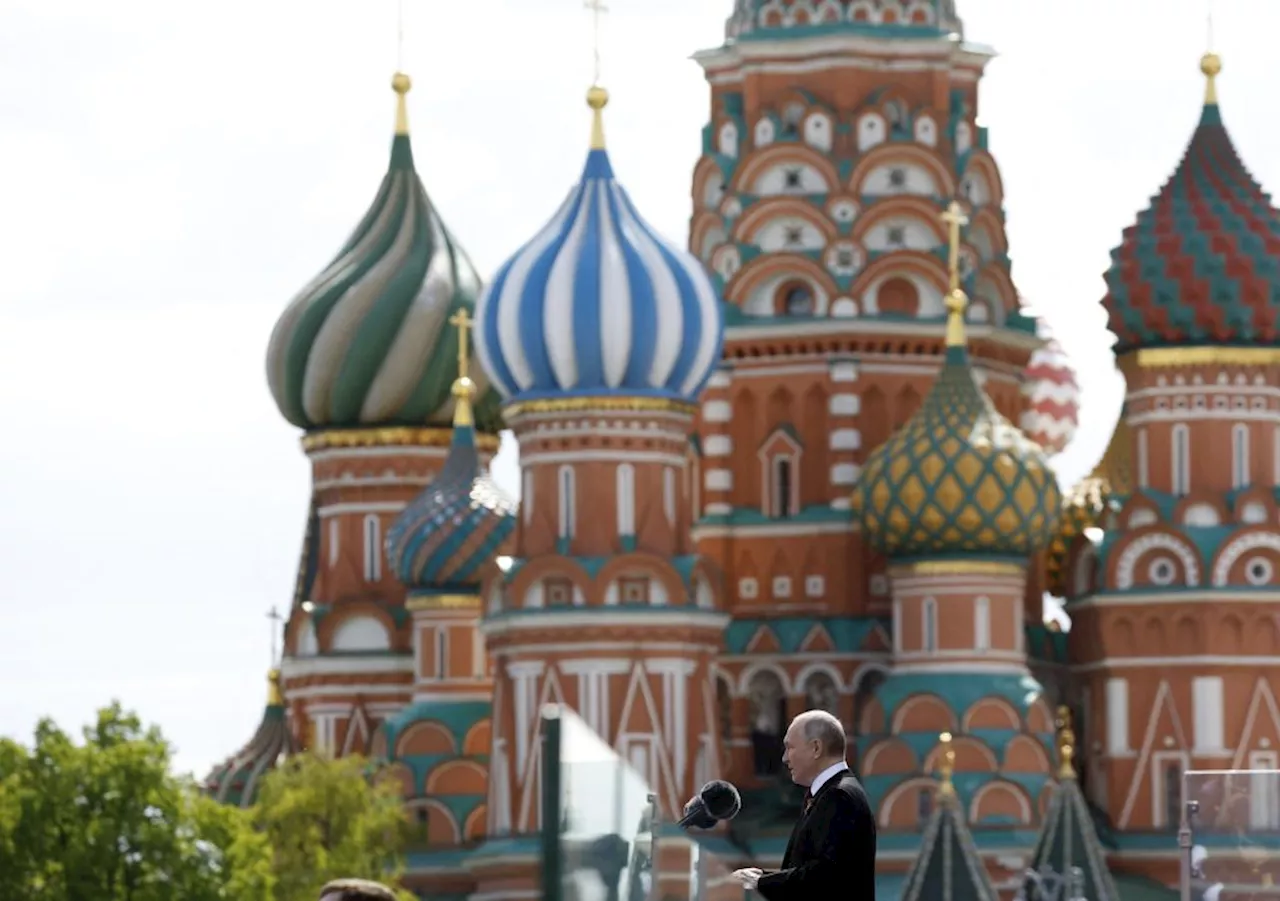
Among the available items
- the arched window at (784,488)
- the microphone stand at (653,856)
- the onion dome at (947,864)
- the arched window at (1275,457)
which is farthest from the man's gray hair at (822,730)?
the arched window at (784,488)

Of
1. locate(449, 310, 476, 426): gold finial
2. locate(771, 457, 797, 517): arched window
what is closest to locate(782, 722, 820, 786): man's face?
locate(771, 457, 797, 517): arched window

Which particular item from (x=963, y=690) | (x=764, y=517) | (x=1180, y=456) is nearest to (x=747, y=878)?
(x=963, y=690)

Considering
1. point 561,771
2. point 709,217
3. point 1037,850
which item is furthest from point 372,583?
point 561,771

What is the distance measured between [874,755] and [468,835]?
16.6 feet

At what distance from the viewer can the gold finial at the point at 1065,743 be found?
4925 centimetres

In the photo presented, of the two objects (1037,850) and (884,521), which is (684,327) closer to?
(884,521)

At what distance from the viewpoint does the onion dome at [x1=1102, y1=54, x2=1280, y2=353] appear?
51000mm

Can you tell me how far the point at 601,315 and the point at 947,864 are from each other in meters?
6.23

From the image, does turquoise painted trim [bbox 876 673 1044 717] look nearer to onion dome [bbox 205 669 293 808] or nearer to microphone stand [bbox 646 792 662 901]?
onion dome [bbox 205 669 293 808]

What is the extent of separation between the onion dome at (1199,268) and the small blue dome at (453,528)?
267 inches

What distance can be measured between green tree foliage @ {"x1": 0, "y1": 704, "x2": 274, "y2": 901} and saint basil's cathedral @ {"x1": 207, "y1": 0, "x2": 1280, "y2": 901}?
5.10m

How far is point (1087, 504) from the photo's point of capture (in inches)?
2125

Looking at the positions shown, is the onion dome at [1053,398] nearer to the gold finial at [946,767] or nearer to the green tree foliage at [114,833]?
the gold finial at [946,767]

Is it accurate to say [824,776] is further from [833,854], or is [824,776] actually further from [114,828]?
[114,828]
